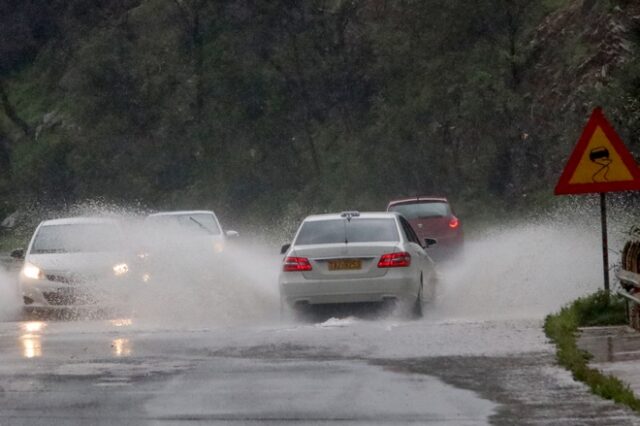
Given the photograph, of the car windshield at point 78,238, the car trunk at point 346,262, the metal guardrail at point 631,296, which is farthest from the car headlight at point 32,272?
the metal guardrail at point 631,296

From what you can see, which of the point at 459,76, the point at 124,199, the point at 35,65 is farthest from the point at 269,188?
the point at 35,65

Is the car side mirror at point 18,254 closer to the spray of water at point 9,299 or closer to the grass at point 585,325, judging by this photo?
the spray of water at point 9,299

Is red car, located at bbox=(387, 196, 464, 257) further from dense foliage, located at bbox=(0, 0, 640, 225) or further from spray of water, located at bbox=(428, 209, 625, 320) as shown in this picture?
dense foliage, located at bbox=(0, 0, 640, 225)

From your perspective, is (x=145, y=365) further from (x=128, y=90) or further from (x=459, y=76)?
(x=128, y=90)

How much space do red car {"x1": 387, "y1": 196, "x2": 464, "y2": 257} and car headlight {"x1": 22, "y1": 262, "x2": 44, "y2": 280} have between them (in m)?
9.95

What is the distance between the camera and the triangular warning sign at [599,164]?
17.6 m

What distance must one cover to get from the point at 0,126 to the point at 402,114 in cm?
2610

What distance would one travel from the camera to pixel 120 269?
82.8 feet

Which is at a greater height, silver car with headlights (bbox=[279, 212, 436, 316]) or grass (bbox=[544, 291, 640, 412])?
silver car with headlights (bbox=[279, 212, 436, 316])

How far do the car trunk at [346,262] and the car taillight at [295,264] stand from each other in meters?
0.05

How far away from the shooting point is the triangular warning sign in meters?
17.6

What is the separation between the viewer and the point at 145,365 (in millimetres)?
13930

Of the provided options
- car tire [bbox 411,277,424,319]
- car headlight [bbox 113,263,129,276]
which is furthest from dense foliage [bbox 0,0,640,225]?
car tire [bbox 411,277,424,319]

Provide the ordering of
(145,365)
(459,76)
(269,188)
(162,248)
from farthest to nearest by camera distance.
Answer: (269,188), (459,76), (162,248), (145,365)
